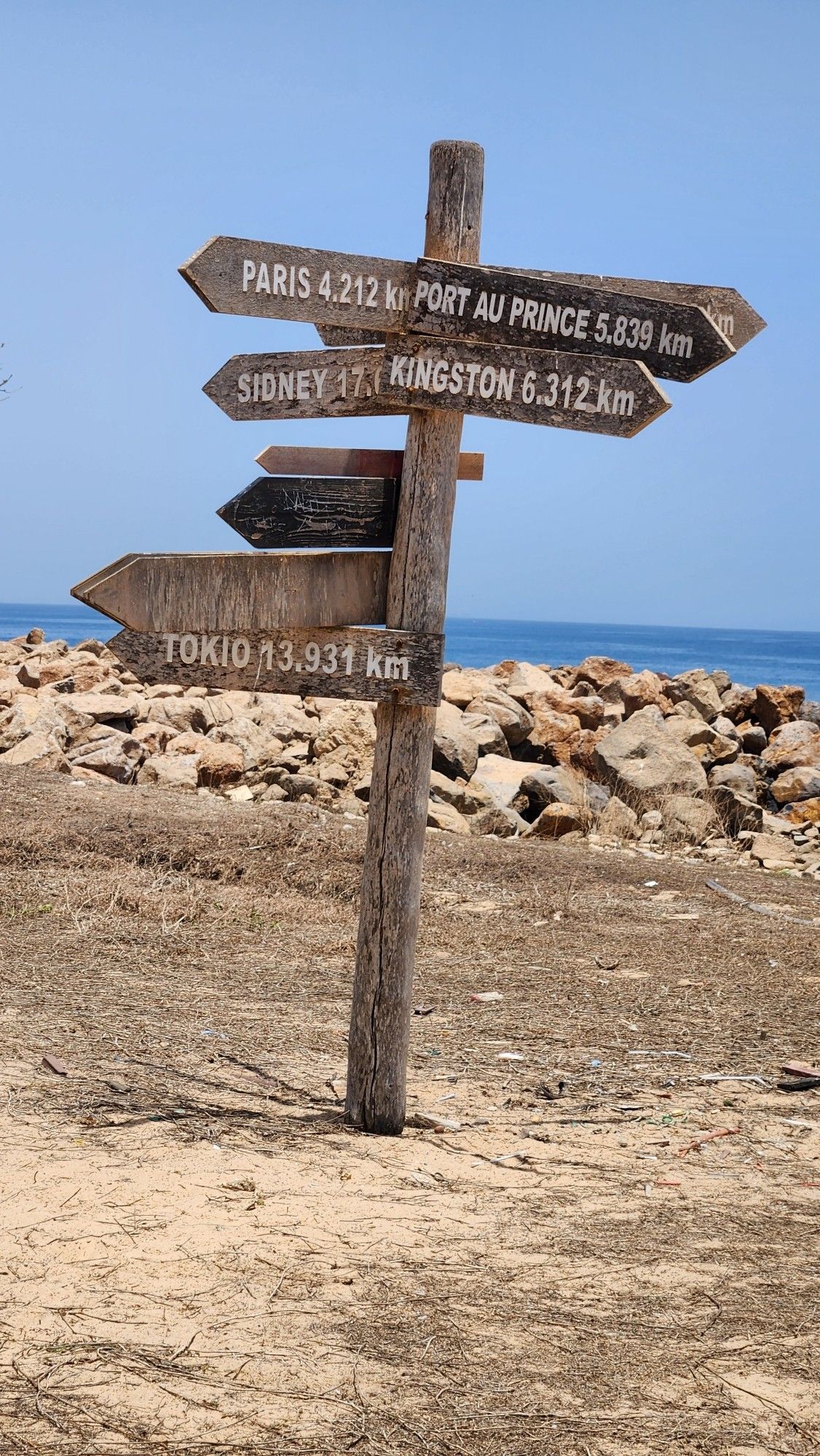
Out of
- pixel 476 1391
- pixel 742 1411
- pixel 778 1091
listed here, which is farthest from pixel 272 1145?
pixel 778 1091

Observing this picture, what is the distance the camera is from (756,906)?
31.2 ft

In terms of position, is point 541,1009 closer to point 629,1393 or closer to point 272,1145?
point 272,1145

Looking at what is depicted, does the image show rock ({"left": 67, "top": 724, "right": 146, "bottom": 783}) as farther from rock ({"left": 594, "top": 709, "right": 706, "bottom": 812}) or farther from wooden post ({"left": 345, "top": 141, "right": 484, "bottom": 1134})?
wooden post ({"left": 345, "top": 141, "right": 484, "bottom": 1134})

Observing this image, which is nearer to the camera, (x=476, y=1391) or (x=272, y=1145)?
(x=476, y=1391)

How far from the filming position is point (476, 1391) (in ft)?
9.52

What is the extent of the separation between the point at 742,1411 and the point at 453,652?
336 feet

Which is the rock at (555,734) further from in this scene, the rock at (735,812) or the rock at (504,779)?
the rock at (735,812)

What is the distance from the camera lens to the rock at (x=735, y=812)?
13.4m

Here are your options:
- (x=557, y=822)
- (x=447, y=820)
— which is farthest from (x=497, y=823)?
(x=447, y=820)

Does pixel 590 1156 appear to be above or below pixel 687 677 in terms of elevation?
below

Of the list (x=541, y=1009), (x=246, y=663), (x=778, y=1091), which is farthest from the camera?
(x=541, y=1009)

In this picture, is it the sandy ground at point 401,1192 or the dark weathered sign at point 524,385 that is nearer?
the sandy ground at point 401,1192

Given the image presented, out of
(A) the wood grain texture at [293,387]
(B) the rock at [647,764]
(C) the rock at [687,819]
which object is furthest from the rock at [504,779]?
(A) the wood grain texture at [293,387]

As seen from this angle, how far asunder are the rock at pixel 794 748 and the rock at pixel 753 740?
19 cm
